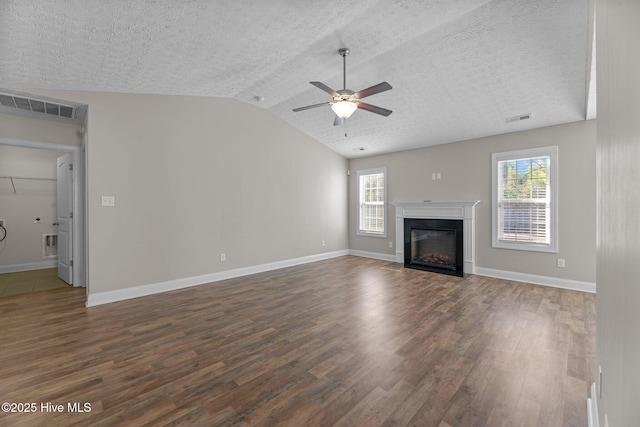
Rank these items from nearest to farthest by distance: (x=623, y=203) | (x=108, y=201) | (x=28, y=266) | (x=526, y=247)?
1. (x=623, y=203)
2. (x=108, y=201)
3. (x=526, y=247)
4. (x=28, y=266)

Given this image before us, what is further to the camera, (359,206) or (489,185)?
(359,206)

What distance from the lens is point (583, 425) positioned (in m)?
1.61

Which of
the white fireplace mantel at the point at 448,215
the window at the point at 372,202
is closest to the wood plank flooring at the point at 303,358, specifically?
the white fireplace mantel at the point at 448,215

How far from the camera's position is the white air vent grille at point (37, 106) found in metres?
3.49

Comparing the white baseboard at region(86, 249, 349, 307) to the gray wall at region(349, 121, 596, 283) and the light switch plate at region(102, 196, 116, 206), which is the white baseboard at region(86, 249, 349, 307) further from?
the gray wall at region(349, 121, 596, 283)

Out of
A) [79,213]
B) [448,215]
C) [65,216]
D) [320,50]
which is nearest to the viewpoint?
[320,50]

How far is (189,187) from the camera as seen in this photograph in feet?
14.7

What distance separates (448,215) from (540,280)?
175cm

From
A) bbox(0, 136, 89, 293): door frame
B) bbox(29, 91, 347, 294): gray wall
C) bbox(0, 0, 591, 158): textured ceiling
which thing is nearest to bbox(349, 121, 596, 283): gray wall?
bbox(0, 0, 591, 158): textured ceiling

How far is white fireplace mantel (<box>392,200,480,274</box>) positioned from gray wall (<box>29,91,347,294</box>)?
1.98 metres

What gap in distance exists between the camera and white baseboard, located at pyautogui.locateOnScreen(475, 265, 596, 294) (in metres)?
4.11

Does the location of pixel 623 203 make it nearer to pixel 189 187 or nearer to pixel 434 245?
pixel 189 187

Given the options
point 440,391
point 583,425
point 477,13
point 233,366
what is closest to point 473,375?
point 440,391

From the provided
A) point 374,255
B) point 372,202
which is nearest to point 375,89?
point 372,202
